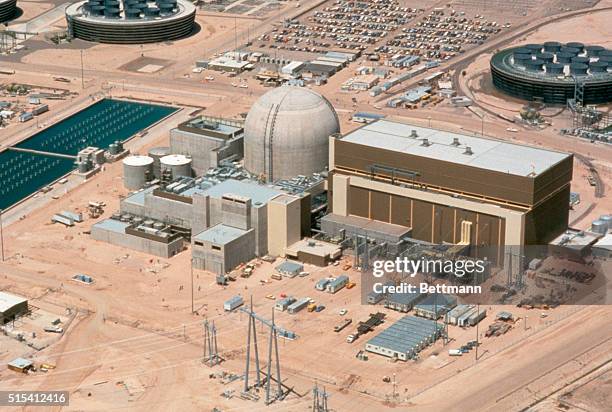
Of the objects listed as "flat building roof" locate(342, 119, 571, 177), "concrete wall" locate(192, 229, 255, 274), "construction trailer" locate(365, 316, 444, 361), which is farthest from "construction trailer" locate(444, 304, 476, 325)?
"concrete wall" locate(192, 229, 255, 274)

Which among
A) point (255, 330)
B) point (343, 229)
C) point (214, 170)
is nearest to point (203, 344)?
point (255, 330)

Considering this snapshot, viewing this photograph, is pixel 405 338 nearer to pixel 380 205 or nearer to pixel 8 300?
pixel 380 205

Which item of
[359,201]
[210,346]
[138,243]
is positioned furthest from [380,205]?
[210,346]

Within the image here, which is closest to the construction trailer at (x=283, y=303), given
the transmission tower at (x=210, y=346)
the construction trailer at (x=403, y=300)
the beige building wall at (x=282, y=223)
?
the transmission tower at (x=210, y=346)

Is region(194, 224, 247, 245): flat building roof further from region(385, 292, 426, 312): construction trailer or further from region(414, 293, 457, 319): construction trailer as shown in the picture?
region(414, 293, 457, 319): construction trailer

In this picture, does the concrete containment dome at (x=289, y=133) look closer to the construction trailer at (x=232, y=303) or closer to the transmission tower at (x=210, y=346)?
the construction trailer at (x=232, y=303)
